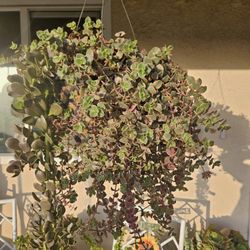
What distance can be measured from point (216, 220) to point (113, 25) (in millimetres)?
1613

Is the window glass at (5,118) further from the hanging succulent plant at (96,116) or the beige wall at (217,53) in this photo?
the hanging succulent plant at (96,116)

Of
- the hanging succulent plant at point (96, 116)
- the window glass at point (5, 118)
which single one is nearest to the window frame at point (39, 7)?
the window glass at point (5, 118)

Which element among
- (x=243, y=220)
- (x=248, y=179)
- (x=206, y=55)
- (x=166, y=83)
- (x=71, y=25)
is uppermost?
(x=206, y=55)

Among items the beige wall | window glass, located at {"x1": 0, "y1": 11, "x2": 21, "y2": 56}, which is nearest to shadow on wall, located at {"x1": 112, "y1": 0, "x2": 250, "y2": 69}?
the beige wall

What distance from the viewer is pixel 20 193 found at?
2.41 metres

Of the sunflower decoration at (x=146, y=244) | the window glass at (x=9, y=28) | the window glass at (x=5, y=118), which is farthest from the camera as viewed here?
the window glass at (x=5, y=118)

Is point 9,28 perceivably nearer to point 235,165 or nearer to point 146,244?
point 146,244

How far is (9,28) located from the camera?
222 cm

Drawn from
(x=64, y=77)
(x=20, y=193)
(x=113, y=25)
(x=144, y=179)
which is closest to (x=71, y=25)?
(x=64, y=77)

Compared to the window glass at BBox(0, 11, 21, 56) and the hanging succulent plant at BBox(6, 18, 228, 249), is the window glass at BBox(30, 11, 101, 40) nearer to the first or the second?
the window glass at BBox(0, 11, 21, 56)

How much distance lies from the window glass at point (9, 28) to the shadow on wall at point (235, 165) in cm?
150

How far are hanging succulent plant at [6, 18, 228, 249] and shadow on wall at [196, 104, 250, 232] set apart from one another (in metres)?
1.33

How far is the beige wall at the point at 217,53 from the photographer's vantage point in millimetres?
2094

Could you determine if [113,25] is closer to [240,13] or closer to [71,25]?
[240,13]
